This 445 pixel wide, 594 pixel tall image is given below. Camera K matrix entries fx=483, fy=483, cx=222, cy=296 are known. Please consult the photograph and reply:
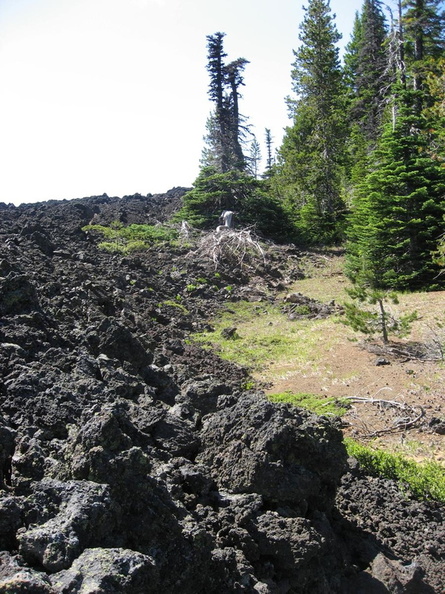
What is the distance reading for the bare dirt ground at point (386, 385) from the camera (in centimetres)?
715

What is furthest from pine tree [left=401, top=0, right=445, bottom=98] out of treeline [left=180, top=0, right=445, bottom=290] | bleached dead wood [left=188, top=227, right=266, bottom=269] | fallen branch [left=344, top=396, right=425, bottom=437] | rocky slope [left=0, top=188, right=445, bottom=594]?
rocky slope [left=0, top=188, right=445, bottom=594]

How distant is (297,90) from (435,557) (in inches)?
1133

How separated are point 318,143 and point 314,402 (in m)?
21.0

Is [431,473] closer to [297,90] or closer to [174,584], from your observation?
[174,584]

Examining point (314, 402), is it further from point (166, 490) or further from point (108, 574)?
point (108, 574)

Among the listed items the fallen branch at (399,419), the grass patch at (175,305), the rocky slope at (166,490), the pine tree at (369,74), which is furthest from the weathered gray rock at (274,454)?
the pine tree at (369,74)

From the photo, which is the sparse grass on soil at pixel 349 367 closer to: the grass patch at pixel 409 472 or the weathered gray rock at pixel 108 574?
the grass patch at pixel 409 472

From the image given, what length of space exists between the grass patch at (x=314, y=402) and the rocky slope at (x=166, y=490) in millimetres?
1979

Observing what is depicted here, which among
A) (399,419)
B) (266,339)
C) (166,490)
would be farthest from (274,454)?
(266,339)

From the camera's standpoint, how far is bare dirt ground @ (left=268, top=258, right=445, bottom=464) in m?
7.15

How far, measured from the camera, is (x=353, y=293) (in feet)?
36.0

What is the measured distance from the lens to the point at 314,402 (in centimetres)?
834

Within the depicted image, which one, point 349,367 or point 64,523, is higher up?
point 64,523

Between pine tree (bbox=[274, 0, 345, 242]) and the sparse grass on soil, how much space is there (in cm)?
1026
